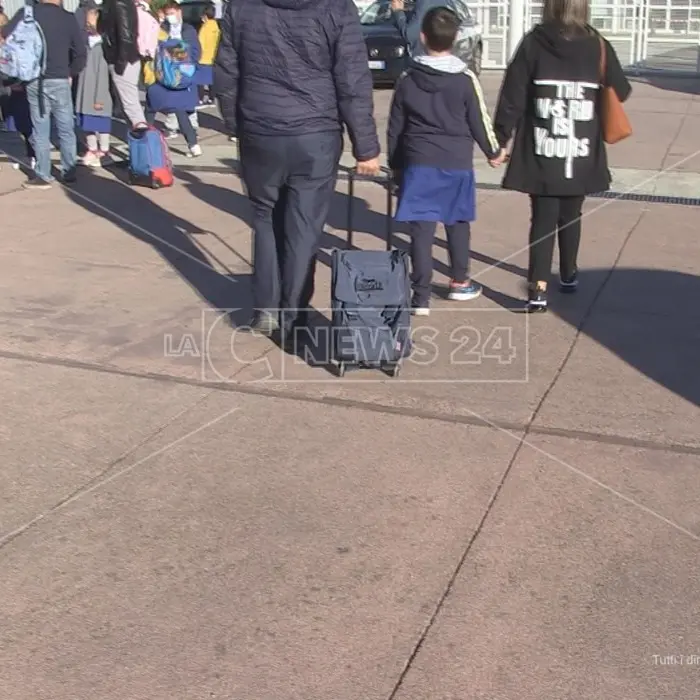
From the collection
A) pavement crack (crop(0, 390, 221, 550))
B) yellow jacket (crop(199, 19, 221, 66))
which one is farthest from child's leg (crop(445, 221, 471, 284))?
yellow jacket (crop(199, 19, 221, 66))

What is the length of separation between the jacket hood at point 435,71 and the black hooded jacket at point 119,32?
4.81 m

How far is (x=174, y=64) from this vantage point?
10188 mm

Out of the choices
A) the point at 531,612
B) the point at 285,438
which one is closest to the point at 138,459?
the point at 285,438

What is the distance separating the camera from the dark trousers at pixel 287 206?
5219mm

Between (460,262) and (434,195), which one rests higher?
(434,195)

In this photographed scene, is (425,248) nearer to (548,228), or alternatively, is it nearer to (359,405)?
(548,228)

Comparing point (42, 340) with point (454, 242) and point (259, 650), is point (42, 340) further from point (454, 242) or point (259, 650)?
point (259, 650)

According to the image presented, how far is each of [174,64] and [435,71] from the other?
5.29 meters

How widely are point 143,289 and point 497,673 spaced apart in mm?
4112

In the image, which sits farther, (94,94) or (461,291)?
(94,94)

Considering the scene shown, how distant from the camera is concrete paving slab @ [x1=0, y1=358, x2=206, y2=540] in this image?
3.97 meters

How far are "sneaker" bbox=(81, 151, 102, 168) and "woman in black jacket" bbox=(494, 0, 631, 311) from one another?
5817 mm

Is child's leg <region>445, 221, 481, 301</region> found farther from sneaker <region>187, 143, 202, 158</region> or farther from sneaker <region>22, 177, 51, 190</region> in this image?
sneaker <region>187, 143, 202, 158</region>

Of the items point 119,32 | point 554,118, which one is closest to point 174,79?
point 119,32
